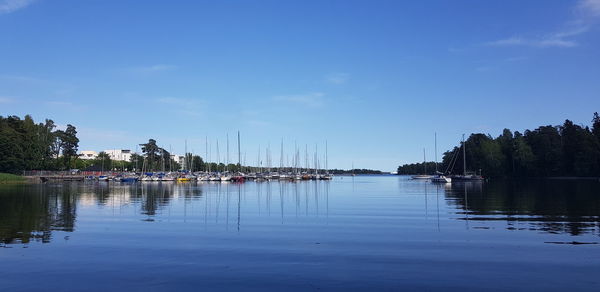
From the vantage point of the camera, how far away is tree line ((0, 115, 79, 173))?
130250 mm

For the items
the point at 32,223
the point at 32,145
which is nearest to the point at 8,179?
the point at 32,145

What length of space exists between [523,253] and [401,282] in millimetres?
8138

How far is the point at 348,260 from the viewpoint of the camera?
1838 centimetres

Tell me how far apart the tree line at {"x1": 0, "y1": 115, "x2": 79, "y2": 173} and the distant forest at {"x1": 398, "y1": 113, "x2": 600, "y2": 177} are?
131953 mm

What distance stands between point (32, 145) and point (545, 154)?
17247 centimetres

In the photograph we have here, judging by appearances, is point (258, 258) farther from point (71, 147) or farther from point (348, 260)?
point (71, 147)

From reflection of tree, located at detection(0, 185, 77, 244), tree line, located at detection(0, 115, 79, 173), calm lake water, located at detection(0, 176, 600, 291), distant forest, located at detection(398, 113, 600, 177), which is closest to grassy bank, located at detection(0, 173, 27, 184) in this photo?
tree line, located at detection(0, 115, 79, 173)

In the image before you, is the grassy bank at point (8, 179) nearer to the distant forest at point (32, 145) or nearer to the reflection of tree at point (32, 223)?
the distant forest at point (32, 145)

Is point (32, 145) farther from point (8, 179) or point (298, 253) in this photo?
point (298, 253)

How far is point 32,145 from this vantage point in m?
141

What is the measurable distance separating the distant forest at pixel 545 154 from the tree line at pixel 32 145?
132 metres

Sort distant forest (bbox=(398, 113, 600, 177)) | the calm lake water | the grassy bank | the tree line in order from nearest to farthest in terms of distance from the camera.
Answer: the calm lake water, the grassy bank, the tree line, distant forest (bbox=(398, 113, 600, 177))

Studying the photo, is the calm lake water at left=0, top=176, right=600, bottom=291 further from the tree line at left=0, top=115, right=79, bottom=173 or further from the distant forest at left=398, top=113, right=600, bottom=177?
the distant forest at left=398, top=113, right=600, bottom=177

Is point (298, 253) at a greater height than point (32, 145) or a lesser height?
lesser
